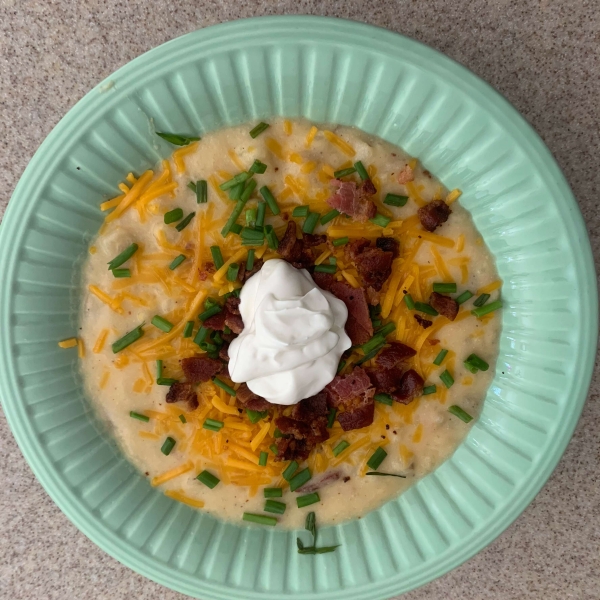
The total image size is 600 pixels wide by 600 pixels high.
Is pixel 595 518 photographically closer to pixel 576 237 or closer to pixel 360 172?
pixel 576 237

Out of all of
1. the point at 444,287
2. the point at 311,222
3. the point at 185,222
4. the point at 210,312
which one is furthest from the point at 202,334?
the point at 444,287

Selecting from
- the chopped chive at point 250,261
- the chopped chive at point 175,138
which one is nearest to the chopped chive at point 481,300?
the chopped chive at point 250,261

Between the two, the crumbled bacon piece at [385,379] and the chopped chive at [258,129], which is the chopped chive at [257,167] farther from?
the crumbled bacon piece at [385,379]

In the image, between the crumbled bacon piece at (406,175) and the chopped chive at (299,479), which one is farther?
the chopped chive at (299,479)

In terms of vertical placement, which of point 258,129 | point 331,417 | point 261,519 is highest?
point 258,129

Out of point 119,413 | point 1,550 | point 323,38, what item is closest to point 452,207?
point 323,38

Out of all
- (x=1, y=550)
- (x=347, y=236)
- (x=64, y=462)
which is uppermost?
(x=347, y=236)

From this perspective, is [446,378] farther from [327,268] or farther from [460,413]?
[327,268]
